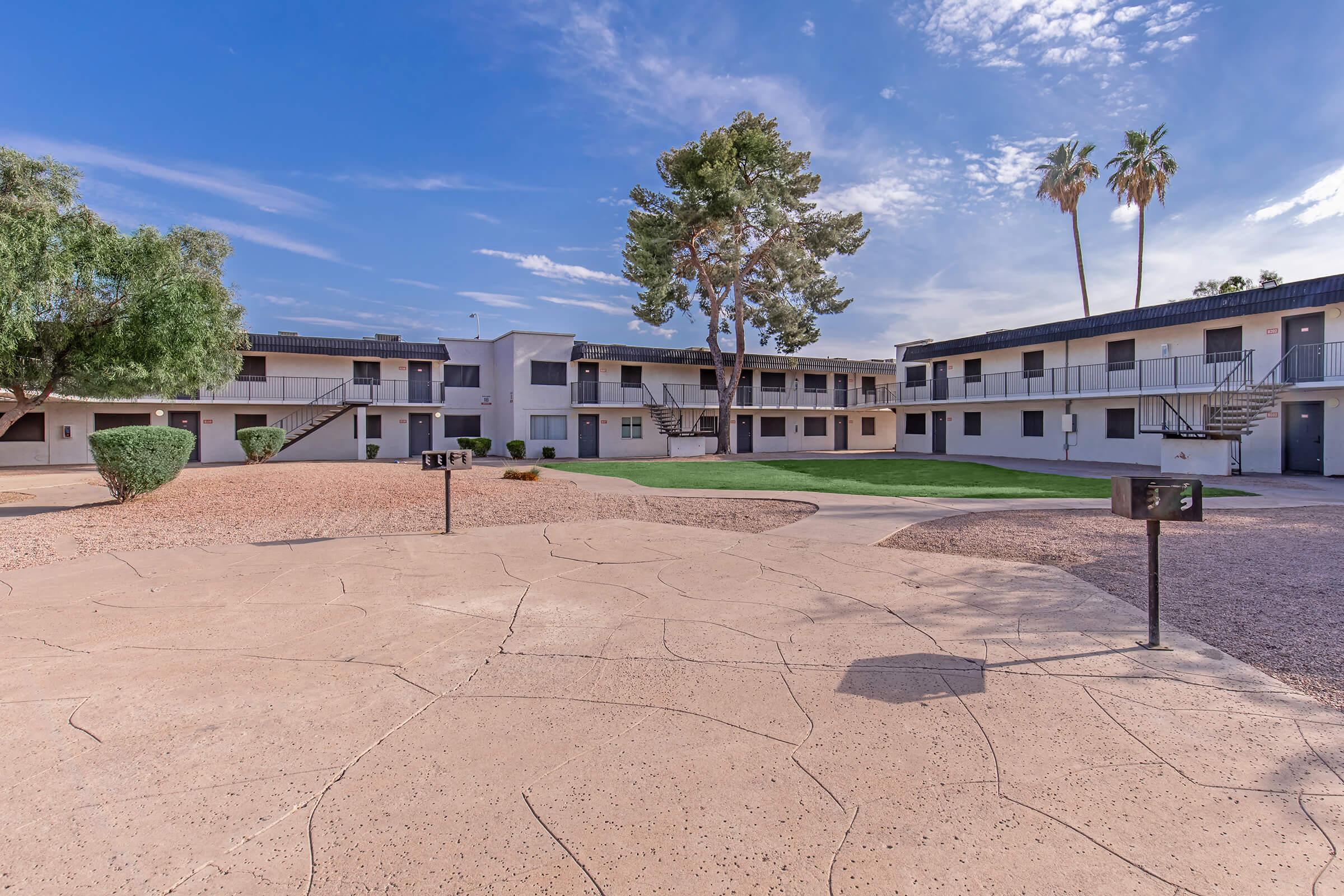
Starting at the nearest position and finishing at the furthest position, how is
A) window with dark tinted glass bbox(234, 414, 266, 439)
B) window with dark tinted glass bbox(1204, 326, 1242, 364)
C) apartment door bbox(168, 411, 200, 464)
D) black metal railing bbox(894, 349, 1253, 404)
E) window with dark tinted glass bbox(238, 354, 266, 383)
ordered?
window with dark tinted glass bbox(1204, 326, 1242, 364), black metal railing bbox(894, 349, 1253, 404), apartment door bbox(168, 411, 200, 464), window with dark tinted glass bbox(238, 354, 266, 383), window with dark tinted glass bbox(234, 414, 266, 439)

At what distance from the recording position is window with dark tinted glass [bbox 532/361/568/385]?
32438mm

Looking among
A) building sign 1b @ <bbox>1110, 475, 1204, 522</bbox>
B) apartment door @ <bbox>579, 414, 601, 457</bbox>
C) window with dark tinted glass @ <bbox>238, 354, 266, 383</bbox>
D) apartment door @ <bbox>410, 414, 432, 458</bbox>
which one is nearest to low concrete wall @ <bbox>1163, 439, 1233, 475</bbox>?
building sign 1b @ <bbox>1110, 475, 1204, 522</bbox>

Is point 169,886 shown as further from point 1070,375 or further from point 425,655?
point 1070,375

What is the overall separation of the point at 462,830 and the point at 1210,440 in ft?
78.0

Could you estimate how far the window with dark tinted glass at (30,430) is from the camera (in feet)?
87.1

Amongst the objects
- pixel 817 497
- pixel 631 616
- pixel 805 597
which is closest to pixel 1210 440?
pixel 817 497

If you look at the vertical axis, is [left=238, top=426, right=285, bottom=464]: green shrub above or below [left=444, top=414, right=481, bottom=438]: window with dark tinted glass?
below

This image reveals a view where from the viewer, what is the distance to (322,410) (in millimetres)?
30078

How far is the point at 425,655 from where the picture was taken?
14.1 feet

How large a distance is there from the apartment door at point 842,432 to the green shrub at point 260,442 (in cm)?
3046

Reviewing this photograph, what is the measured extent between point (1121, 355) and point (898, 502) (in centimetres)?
1937

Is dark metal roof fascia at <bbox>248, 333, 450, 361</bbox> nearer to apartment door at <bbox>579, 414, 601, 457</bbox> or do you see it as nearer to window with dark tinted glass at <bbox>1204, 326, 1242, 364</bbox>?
apartment door at <bbox>579, 414, 601, 457</bbox>

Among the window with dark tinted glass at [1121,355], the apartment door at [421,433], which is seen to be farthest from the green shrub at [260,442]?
the window with dark tinted glass at [1121,355]

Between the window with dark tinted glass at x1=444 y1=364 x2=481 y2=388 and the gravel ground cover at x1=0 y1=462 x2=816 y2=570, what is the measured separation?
17.3 metres
